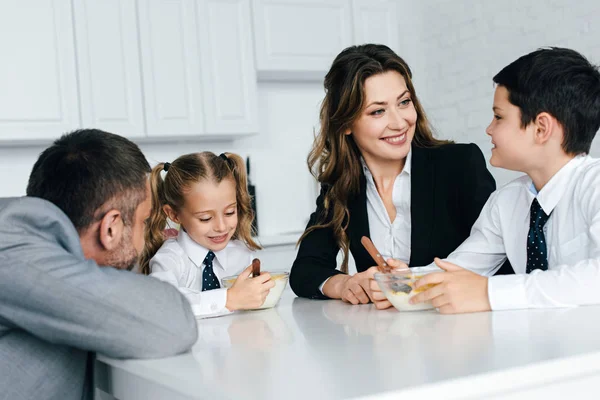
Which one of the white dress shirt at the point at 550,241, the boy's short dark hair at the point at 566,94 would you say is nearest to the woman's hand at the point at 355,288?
the white dress shirt at the point at 550,241

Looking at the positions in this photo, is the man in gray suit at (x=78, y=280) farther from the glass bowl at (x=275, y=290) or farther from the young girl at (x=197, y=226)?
the young girl at (x=197, y=226)

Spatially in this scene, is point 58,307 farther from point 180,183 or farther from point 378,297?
point 180,183

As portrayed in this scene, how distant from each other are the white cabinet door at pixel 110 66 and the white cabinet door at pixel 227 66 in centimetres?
37

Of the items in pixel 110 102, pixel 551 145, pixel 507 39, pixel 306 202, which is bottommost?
pixel 306 202

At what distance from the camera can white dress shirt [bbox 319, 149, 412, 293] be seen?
6.65 feet

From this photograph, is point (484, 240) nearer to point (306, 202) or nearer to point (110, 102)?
point (110, 102)

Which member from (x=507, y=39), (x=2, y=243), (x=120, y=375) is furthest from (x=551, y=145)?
(x=507, y=39)

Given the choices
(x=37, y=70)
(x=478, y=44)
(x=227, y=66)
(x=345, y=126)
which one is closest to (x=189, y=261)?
(x=345, y=126)

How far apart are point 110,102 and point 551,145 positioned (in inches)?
99.7

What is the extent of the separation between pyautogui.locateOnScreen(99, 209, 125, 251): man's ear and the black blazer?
0.73 metres

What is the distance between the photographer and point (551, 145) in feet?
5.35

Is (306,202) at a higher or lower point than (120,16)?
lower

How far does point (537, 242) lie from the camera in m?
1.56

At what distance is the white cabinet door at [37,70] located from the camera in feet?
11.2
